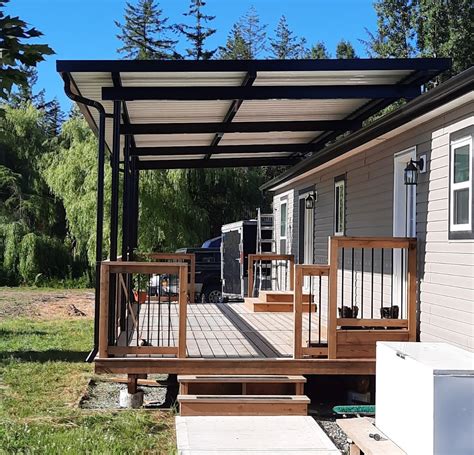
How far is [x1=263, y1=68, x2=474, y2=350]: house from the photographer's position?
19.7 ft

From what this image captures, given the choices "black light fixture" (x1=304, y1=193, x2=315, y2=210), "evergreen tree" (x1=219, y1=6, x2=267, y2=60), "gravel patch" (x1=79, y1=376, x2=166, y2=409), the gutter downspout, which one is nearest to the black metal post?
the gutter downspout

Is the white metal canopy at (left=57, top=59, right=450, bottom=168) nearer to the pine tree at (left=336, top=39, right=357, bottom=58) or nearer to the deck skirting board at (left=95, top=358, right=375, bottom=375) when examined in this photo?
the deck skirting board at (left=95, top=358, right=375, bottom=375)

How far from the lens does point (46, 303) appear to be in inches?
784

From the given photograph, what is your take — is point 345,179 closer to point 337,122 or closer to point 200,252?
point 337,122

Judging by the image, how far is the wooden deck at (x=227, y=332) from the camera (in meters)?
7.48

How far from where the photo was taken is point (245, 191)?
25734mm

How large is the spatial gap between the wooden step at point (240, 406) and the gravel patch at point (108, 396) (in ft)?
4.32

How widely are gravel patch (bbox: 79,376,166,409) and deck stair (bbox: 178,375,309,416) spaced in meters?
1.12

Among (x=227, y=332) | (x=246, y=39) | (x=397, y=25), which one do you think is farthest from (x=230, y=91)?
(x=246, y=39)

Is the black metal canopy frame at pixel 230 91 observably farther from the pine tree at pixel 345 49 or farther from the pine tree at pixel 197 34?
the pine tree at pixel 197 34

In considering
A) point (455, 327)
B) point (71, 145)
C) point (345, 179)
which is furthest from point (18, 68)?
point (71, 145)

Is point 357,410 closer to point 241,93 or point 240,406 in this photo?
point 240,406

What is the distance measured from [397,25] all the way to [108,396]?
22753 mm

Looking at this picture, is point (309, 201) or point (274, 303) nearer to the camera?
point (274, 303)
